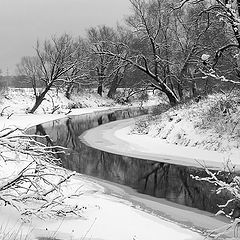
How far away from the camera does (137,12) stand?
90.4 feet

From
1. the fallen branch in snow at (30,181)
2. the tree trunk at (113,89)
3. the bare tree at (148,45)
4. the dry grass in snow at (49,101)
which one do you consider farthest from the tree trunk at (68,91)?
the fallen branch in snow at (30,181)

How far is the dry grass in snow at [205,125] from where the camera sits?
53.6 feet

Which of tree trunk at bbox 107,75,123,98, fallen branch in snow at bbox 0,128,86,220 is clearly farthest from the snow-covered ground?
tree trunk at bbox 107,75,123,98

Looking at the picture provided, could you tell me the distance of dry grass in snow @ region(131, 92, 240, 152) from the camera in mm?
16328

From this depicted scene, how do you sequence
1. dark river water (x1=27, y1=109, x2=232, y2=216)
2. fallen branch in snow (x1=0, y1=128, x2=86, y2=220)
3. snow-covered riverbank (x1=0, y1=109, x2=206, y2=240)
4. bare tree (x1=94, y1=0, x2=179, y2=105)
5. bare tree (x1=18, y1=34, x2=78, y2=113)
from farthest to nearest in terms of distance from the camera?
bare tree (x1=18, y1=34, x2=78, y2=113), bare tree (x1=94, y1=0, x2=179, y2=105), dark river water (x1=27, y1=109, x2=232, y2=216), snow-covered riverbank (x1=0, y1=109, x2=206, y2=240), fallen branch in snow (x1=0, y1=128, x2=86, y2=220)

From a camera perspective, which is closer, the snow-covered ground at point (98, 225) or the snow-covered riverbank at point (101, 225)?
the snow-covered ground at point (98, 225)

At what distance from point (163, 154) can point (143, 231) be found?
9.43 metres

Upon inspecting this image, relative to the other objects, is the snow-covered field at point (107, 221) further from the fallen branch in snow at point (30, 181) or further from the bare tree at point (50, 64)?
the bare tree at point (50, 64)

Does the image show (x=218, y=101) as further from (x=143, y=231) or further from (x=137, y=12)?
(x=143, y=231)

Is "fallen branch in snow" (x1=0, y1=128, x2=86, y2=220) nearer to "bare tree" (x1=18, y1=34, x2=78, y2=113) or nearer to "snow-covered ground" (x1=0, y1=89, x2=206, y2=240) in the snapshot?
"snow-covered ground" (x1=0, y1=89, x2=206, y2=240)

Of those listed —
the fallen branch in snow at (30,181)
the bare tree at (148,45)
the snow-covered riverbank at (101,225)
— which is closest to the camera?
the fallen branch in snow at (30,181)

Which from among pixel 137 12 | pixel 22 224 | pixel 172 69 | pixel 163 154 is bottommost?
pixel 163 154

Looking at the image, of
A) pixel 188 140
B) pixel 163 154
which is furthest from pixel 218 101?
pixel 163 154

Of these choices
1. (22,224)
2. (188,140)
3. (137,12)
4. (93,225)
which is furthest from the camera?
(137,12)
